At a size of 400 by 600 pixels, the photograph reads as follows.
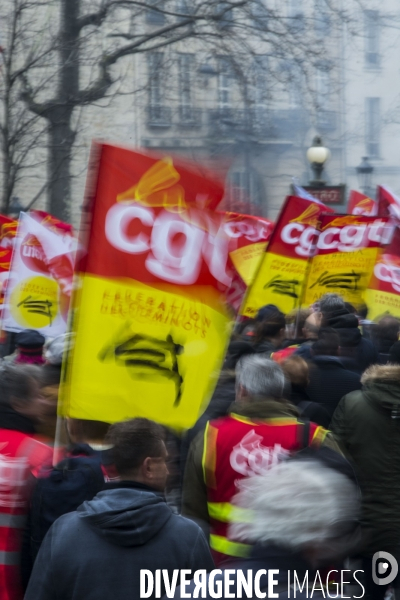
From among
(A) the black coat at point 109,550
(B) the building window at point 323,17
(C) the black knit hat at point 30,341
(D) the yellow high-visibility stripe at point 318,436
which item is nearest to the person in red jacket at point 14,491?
(A) the black coat at point 109,550

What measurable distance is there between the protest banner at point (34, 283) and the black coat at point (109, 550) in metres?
5.37

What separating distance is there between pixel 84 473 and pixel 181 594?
143 centimetres

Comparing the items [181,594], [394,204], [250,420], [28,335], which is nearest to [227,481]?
[250,420]

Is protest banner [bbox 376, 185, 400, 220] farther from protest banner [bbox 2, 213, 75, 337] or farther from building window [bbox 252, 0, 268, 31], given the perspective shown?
building window [bbox 252, 0, 268, 31]

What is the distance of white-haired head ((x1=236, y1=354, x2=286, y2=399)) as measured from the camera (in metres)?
3.88

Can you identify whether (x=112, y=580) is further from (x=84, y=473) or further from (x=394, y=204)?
(x=394, y=204)

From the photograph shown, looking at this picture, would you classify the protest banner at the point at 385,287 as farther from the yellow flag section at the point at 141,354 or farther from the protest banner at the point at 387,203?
the yellow flag section at the point at 141,354

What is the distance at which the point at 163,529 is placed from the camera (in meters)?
2.81

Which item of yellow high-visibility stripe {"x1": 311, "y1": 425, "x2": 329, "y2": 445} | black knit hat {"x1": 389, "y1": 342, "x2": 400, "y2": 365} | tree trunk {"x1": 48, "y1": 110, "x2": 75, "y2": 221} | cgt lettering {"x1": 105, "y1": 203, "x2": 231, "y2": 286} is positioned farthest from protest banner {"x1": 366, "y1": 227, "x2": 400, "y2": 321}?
tree trunk {"x1": 48, "y1": 110, "x2": 75, "y2": 221}

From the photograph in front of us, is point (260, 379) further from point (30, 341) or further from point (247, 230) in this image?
point (247, 230)

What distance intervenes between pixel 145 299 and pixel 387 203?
19.1ft

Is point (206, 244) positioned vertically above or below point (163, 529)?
above

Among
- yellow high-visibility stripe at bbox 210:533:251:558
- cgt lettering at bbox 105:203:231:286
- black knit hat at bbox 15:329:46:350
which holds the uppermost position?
cgt lettering at bbox 105:203:231:286

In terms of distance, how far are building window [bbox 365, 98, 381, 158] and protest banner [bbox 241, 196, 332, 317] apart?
27570 millimetres
